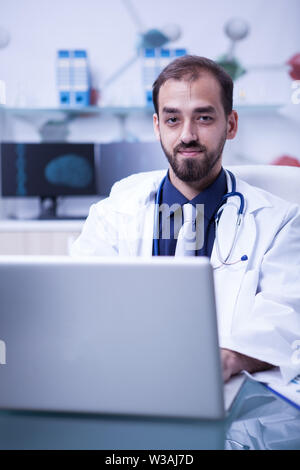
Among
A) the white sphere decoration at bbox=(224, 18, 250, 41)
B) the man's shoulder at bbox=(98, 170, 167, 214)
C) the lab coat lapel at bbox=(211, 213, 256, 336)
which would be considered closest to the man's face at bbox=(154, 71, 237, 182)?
the man's shoulder at bbox=(98, 170, 167, 214)

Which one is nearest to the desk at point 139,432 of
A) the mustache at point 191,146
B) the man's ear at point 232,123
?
the mustache at point 191,146

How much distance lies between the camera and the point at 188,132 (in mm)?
1289

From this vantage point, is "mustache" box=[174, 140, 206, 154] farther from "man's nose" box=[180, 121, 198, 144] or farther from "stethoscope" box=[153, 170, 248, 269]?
"stethoscope" box=[153, 170, 248, 269]

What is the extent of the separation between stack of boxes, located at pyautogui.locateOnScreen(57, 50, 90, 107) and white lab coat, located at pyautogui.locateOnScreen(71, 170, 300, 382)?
1720 millimetres

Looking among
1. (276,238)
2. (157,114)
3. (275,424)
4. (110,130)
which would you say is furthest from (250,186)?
(110,130)

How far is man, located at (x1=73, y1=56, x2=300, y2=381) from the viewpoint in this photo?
116 cm

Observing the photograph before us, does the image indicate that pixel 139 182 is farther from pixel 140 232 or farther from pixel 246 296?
pixel 246 296

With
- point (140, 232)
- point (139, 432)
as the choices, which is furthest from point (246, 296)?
point (139, 432)

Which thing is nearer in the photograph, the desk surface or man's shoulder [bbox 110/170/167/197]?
man's shoulder [bbox 110/170/167/197]

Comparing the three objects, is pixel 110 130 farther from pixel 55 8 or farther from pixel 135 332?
pixel 135 332

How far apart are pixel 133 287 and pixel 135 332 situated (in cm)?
6

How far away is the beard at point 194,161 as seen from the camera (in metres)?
1.31

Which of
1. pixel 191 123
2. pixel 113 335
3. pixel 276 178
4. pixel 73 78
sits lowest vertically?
pixel 113 335

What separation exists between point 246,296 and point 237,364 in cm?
36
